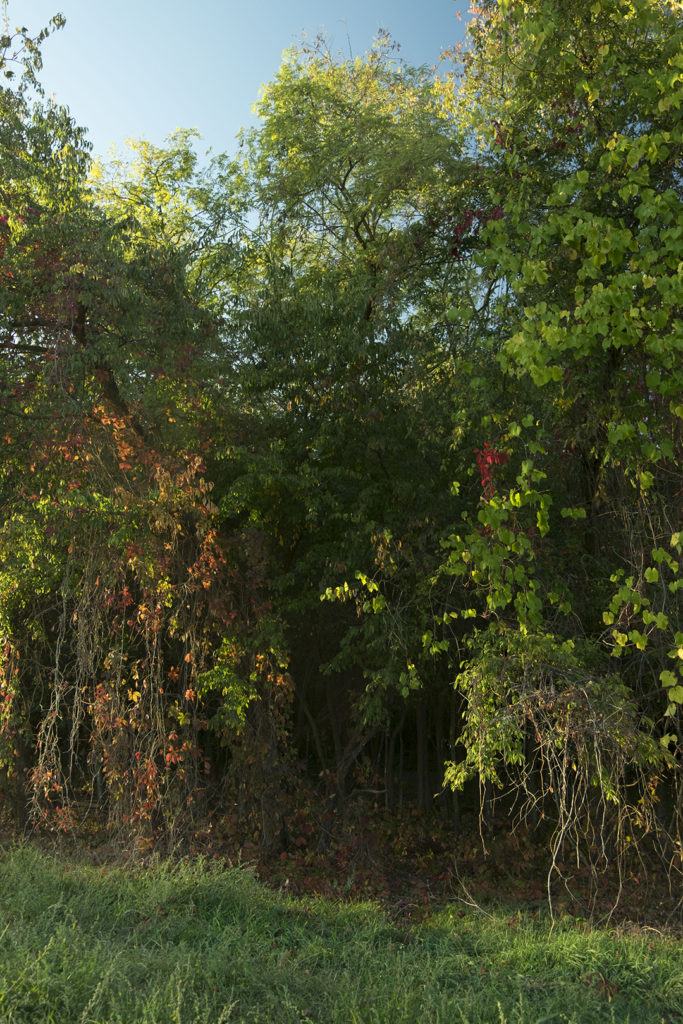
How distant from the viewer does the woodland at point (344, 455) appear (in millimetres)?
6441

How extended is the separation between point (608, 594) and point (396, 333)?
3.30m

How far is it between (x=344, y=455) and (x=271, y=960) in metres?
4.99

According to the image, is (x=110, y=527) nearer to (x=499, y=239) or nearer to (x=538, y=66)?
(x=499, y=239)

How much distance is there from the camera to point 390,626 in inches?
316

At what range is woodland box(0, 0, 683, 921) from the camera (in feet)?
21.1

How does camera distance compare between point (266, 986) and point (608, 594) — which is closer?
point (266, 986)

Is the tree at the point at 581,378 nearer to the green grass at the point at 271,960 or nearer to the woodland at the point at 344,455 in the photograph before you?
the woodland at the point at 344,455

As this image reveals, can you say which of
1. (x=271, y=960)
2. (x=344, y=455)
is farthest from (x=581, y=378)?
(x=271, y=960)

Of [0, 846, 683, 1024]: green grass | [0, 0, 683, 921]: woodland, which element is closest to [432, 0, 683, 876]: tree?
[0, 0, 683, 921]: woodland

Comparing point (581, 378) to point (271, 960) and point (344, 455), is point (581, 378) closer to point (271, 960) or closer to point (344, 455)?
point (344, 455)

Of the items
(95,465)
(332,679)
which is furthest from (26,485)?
(332,679)

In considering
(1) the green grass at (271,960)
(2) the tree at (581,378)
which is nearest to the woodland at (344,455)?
(2) the tree at (581,378)

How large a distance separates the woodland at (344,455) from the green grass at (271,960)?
3.43ft

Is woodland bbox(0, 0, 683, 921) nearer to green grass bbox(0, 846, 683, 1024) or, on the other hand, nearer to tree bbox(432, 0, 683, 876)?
tree bbox(432, 0, 683, 876)
